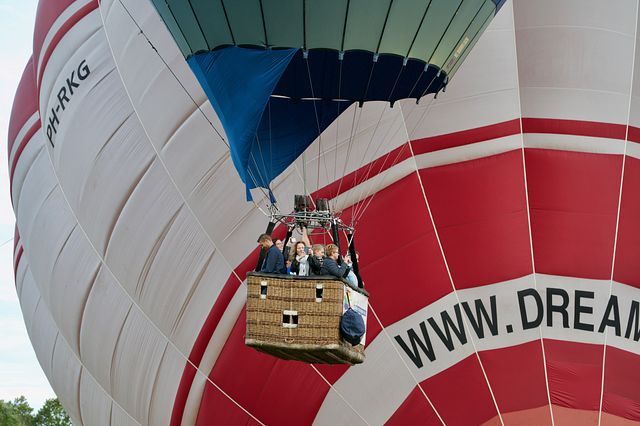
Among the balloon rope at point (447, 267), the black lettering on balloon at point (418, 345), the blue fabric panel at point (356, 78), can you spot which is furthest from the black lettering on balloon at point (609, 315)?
the blue fabric panel at point (356, 78)

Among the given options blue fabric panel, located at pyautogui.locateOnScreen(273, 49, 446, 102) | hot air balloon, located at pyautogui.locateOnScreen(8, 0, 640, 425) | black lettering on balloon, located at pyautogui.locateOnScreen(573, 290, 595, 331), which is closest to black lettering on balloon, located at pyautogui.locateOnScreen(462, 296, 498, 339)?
hot air balloon, located at pyautogui.locateOnScreen(8, 0, 640, 425)

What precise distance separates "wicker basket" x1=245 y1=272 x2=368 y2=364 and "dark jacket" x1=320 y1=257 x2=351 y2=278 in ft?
0.16

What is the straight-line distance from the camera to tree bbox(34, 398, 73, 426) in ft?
94.6

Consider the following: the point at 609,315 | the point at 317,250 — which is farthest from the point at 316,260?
the point at 609,315

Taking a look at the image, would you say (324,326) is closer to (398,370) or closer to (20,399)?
(398,370)

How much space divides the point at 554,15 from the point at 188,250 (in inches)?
99.9

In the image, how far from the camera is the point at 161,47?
25.3ft

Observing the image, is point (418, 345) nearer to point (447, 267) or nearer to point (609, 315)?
point (447, 267)

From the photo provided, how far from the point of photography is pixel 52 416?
28922 mm

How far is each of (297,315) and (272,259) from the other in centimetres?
31

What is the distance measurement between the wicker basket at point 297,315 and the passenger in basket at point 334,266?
0.17 feet

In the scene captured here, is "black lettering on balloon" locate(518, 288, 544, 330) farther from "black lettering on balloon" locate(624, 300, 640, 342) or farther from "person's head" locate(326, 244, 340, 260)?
"person's head" locate(326, 244, 340, 260)

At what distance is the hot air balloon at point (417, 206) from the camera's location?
6.75 m

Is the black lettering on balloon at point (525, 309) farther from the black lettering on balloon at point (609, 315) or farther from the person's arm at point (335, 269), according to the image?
the person's arm at point (335, 269)
